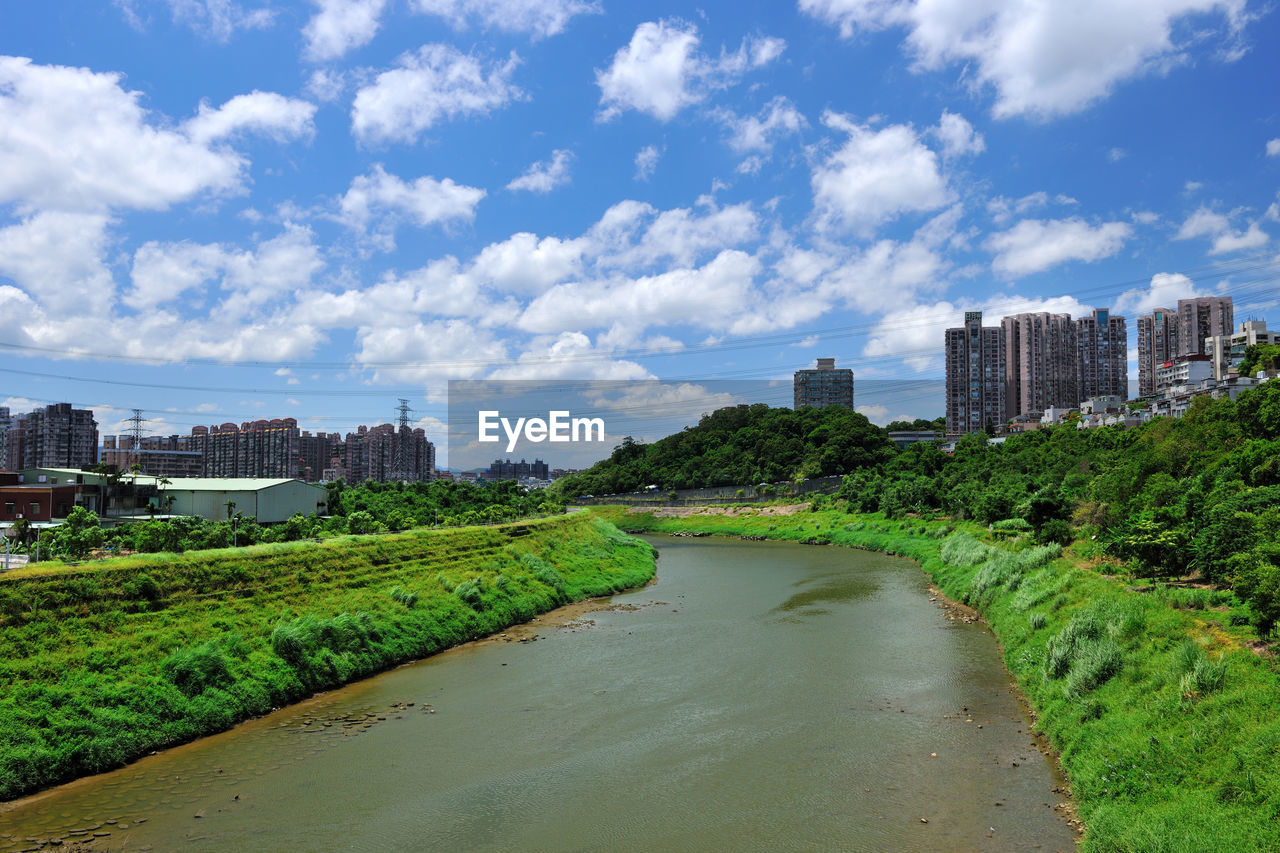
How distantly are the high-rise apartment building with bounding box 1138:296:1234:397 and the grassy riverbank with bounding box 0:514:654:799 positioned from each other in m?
143

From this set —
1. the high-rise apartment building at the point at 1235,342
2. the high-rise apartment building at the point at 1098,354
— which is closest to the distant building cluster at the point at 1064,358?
the high-rise apartment building at the point at 1098,354

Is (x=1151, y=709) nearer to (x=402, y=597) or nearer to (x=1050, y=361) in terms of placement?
(x=402, y=597)

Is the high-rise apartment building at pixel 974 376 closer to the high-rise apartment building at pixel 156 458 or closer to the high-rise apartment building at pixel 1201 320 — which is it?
the high-rise apartment building at pixel 1201 320

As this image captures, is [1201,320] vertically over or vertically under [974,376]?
over

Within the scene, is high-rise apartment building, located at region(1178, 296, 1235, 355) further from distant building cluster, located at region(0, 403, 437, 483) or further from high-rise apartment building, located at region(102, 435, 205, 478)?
high-rise apartment building, located at region(102, 435, 205, 478)

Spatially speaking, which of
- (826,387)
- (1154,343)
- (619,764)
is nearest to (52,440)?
(619,764)

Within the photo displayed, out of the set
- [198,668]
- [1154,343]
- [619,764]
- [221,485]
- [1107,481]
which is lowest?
[619,764]

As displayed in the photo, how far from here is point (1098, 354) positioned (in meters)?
138

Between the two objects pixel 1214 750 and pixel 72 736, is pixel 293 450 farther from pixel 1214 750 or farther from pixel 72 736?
pixel 1214 750

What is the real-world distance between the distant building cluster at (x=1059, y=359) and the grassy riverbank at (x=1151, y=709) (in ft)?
347

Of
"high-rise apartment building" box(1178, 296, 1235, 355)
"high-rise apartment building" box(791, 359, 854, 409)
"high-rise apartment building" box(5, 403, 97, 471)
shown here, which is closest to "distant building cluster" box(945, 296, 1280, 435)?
"high-rise apartment building" box(1178, 296, 1235, 355)

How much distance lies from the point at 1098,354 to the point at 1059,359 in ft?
25.6

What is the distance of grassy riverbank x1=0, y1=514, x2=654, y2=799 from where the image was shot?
16.4 meters

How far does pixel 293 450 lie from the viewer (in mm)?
131125
